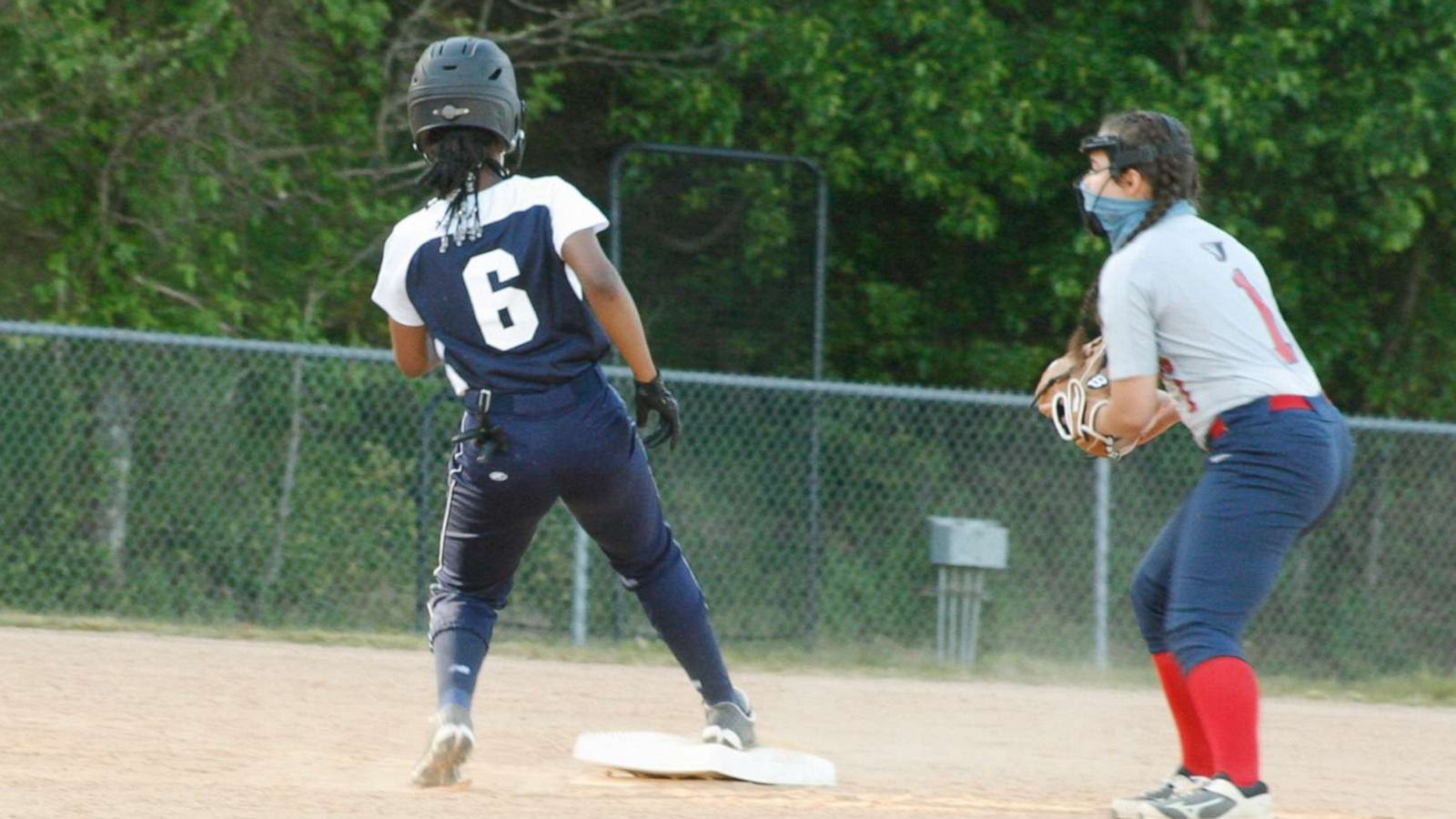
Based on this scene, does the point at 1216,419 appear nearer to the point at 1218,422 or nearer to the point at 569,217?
the point at 1218,422

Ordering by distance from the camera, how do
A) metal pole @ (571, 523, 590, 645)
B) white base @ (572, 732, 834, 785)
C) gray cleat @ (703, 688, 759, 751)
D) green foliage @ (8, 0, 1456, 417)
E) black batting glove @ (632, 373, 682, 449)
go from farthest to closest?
green foliage @ (8, 0, 1456, 417), metal pole @ (571, 523, 590, 645), gray cleat @ (703, 688, 759, 751), white base @ (572, 732, 834, 785), black batting glove @ (632, 373, 682, 449)

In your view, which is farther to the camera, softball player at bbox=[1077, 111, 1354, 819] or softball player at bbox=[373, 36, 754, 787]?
softball player at bbox=[373, 36, 754, 787]

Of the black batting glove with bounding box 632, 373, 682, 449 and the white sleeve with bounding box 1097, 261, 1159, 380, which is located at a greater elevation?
the white sleeve with bounding box 1097, 261, 1159, 380

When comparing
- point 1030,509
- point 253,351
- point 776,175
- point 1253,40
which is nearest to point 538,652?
point 253,351

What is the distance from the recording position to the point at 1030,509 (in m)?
10.4

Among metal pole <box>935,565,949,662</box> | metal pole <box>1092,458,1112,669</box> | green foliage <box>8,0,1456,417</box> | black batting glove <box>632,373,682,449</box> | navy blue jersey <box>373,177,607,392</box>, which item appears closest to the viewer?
navy blue jersey <box>373,177,607,392</box>

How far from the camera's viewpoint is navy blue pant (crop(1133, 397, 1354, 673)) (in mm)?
4555

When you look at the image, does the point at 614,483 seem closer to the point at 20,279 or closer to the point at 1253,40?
A: the point at 20,279

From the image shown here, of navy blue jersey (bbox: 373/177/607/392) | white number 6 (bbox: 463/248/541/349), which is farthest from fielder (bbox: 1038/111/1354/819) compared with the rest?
white number 6 (bbox: 463/248/541/349)

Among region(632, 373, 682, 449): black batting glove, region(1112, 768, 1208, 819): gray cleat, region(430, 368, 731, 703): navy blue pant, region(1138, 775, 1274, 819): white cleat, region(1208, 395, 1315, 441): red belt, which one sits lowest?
region(1112, 768, 1208, 819): gray cleat

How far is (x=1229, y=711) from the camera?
14.9ft

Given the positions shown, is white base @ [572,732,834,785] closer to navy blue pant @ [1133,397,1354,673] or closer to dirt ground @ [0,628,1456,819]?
dirt ground @ [0,628,1456,819]

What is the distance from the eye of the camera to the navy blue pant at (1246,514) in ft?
14.9

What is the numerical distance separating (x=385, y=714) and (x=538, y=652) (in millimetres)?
2268
